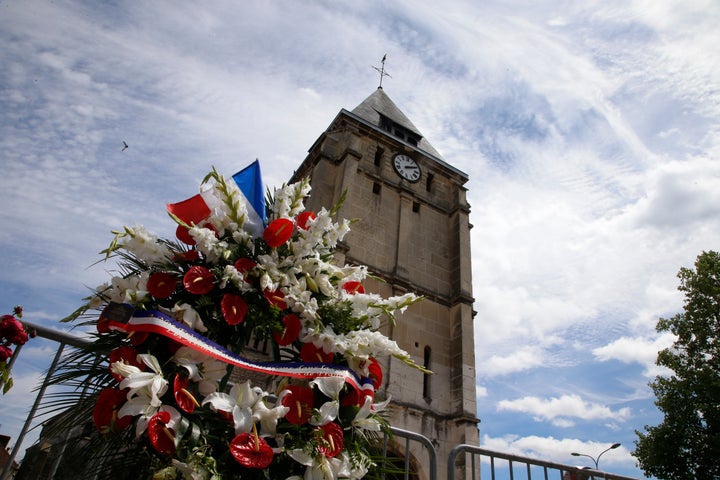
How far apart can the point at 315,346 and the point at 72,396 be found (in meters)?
1.31

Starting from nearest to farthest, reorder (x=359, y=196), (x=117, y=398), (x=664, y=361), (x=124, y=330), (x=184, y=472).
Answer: (x=184, y=472)
(x=117, y=398)
(x=124, y=330)
(x=359, y=196)
(x=664, y=361)

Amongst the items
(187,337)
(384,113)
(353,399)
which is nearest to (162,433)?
(187,337)

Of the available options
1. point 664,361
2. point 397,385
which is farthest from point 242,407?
point 664,361

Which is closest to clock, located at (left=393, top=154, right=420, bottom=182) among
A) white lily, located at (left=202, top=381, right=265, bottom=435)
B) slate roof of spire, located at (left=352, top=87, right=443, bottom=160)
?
slate roof of spire, located at (left=352, top=87, right=443, bottom=160)

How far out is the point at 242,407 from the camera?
2.20 metres

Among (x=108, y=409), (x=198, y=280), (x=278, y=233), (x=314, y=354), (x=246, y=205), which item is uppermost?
(x=246, y=205)

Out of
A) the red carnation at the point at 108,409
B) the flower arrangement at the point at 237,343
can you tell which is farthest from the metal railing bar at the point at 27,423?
the red carnation at the point at 108,409

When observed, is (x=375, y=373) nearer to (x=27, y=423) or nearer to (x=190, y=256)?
(x=190, y=256)

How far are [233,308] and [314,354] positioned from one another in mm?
516

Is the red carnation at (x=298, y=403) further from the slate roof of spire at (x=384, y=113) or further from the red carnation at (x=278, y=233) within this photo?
the slate roof of spire at (x=384, y=113)

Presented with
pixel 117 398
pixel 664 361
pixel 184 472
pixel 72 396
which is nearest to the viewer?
pixel 184 472

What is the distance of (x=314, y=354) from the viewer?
8.39 ft

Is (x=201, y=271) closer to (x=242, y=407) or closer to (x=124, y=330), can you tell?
(x=124, y=330)

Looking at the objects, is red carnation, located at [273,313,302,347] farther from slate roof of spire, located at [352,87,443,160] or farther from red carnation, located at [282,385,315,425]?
slate roof of spire, located at [352,87,443,160]
